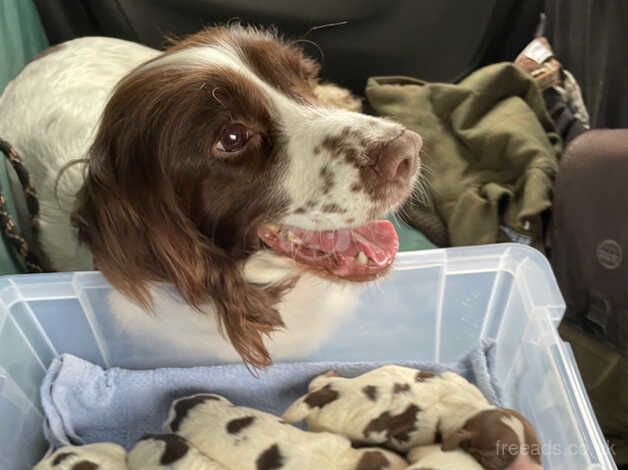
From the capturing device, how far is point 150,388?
1622 millimetres

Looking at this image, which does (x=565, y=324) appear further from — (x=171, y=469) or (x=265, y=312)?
(x=171, y=469)

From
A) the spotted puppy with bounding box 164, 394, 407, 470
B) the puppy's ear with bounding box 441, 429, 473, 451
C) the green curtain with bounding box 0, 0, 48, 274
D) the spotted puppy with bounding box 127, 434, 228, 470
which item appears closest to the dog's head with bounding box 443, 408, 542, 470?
the puppy's ear with bounding box 441, 429, 473, 451

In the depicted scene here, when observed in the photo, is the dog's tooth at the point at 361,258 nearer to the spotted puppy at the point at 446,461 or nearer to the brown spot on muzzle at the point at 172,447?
the spotted puppy at the point at 446,461

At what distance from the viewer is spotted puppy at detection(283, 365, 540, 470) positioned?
1312 mm

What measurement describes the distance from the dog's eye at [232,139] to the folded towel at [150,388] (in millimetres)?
651

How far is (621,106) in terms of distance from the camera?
1947 mm

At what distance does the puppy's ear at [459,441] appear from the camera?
1303 millimetres

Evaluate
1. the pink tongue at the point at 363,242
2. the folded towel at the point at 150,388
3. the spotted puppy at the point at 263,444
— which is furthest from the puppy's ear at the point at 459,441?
the pink tongue at the point at 363,242

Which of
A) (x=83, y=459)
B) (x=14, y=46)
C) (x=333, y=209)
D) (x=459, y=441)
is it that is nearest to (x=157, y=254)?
(x=333, y=209)

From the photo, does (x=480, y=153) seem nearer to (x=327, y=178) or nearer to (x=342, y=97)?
(x=342, y=97)

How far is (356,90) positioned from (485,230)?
2.71 feet

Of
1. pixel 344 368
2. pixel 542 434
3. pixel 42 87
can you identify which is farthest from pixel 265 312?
pixel 42 87

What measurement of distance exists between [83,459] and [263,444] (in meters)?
0.38

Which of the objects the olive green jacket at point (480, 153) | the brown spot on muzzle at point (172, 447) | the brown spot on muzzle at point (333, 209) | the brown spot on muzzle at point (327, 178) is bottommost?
the brown spot on muzzle at point (172, 447)
